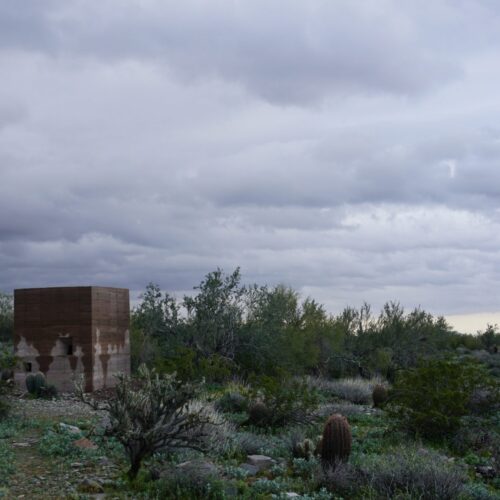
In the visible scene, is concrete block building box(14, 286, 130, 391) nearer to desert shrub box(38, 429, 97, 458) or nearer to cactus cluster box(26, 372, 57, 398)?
cactus cluster box(26, 372, 57, 398)

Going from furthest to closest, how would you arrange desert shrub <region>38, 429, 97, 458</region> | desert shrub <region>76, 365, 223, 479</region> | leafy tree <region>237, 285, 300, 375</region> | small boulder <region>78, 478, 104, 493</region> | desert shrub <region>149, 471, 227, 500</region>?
1. leafy tree <region>237, 285, 300, 375</region>
2. desert shrub <region>38, 429, 97, 458</region>
3. desert shrub <region>76, 365, 223, 479</region>
4. small boulder <region>78, 478, 104, 493</region>
5. desert shrub <region>149, 471, 227, 500</region>

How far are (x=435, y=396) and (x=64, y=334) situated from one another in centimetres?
1113

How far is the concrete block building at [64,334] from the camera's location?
20.1 metres

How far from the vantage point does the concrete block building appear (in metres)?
20.1

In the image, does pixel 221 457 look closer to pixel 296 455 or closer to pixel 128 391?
pixel 296 455

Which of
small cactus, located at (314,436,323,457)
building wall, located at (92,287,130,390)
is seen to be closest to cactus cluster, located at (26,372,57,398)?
building wall, located at (92,287,130,390)

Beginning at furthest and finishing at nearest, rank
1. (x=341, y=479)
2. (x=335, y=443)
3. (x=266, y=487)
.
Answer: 1. (x=335, y=443)
2. (x=341, y=479)
3. (x=266, y=487)

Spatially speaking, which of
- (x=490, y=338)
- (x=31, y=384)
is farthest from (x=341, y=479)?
(x=490, y=338)

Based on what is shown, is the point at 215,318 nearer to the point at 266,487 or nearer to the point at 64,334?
the point at 64,334

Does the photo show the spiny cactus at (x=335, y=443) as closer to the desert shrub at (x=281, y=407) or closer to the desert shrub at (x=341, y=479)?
the desert shrub at (x=341, y=479)

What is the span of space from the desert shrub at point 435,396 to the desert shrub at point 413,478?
126 inches

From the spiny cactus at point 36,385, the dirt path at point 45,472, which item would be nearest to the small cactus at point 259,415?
the dirt path at point 45,472

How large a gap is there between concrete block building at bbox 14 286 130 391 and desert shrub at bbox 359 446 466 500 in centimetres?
1180

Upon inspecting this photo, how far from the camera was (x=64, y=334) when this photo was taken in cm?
2020
